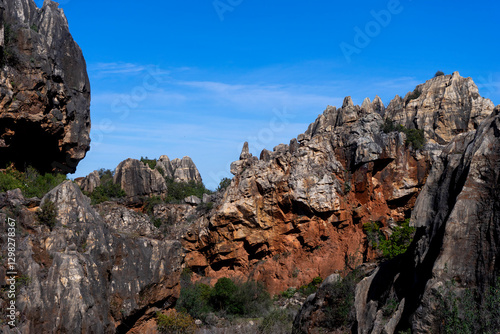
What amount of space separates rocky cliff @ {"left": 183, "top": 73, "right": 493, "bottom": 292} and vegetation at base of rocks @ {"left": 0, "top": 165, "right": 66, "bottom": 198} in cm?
1528

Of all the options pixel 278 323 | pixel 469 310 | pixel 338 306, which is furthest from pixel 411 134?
pixel 469 310

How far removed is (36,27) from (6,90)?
234 inches

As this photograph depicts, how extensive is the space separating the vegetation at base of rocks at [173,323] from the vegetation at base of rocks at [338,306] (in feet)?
26.5

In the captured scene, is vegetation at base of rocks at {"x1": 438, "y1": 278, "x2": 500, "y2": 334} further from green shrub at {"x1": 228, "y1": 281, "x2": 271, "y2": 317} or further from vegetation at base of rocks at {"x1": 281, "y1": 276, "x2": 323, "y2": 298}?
vegetation at base of rocks at {"x1": 281, "y1": 276, "x2": 323, "y2": 298}

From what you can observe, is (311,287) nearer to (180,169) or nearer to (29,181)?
(29,181)

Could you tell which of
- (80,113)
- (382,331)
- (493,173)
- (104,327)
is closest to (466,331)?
(382,331)

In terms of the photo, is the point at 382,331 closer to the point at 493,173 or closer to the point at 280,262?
the point at 493,173

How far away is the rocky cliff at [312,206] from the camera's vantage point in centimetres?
3797

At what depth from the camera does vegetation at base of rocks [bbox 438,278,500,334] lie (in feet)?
34.0

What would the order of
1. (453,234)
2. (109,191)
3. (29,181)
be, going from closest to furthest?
(453,234), (29,181), (109,191)

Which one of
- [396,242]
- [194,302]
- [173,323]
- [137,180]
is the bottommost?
[194,302]

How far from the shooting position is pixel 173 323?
24078mm

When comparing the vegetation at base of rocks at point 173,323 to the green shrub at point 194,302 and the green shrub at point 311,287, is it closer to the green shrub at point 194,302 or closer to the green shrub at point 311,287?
the green shrub at point 194,302

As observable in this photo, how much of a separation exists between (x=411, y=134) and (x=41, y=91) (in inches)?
1150
